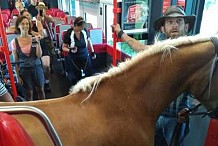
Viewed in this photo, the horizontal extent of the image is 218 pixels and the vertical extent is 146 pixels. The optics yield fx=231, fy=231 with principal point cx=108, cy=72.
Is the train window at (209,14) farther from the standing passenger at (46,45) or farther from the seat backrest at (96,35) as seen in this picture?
the standing passenger at (46,45)

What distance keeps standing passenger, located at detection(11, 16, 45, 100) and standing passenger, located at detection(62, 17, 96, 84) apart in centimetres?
80

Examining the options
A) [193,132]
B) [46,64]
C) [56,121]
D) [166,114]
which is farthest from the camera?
[46,64]

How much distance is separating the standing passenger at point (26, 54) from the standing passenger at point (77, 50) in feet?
2.61

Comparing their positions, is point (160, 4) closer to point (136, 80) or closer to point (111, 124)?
point (136, 80)

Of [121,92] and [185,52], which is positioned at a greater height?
[185,52]

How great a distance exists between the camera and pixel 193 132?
234 cm

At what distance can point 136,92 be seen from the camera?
139cm

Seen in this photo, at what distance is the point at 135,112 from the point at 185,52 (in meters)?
0.46

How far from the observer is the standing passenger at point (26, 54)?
320 cm

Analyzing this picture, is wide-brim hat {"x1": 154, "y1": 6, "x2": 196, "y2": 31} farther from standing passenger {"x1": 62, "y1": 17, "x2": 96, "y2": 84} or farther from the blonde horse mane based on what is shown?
standing passenger {"x1": 62, "y1": 17, "x2": 96, "y2": 84}

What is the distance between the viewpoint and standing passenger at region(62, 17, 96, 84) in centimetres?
396

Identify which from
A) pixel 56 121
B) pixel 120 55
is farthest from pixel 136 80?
pixel 120 55

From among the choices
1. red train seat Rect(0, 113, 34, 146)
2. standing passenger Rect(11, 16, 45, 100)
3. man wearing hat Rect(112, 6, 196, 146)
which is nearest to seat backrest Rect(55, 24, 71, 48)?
standing passenger Rect(11, 16, 45, 100)

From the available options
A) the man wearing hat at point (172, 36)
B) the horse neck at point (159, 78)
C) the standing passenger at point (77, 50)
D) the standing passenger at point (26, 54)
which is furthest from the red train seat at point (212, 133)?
the standing passenger at point (77, 50)
